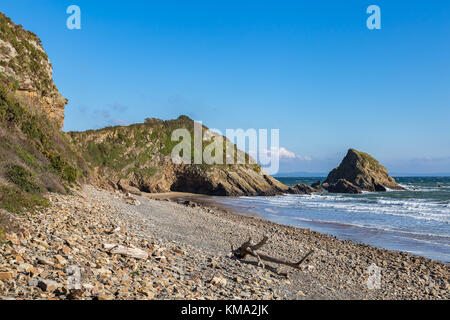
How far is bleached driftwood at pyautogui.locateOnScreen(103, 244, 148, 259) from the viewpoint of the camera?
773cm

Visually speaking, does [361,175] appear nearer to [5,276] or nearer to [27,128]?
[27,128]

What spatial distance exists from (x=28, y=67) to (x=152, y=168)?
127 ft

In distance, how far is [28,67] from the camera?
22734 millimetres

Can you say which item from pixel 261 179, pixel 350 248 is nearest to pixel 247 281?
pixel 350 248

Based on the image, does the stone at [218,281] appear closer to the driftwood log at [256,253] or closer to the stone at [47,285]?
the driftwood log at [256,253]

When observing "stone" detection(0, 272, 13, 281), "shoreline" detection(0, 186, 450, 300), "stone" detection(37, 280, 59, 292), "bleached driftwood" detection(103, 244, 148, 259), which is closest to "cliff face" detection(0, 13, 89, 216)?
"shoreline" detection(0, 186, 450, 300)

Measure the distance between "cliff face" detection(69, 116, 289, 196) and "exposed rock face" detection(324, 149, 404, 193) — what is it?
2915cm

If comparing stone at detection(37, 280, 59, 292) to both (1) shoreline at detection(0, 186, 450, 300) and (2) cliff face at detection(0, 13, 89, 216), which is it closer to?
(1) shoreline at detection(0, 186, 450, 300)

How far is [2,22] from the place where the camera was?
2189 cm

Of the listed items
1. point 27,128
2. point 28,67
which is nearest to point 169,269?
point 27,128

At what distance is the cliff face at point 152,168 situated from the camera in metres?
58.6
